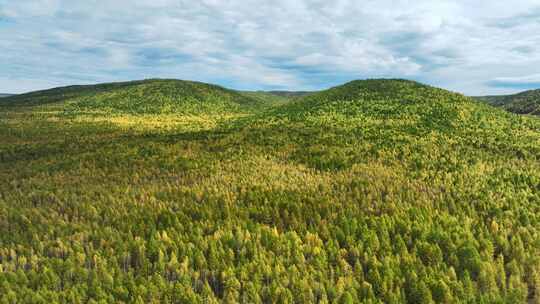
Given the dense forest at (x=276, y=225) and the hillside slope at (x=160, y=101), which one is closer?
the dense forest at (x=276, y=225)

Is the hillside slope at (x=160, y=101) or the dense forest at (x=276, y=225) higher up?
the hillside slope at (x=160, y=101)

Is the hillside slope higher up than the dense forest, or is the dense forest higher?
the hillside slope

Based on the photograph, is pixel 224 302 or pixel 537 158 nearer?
pixel 224 302

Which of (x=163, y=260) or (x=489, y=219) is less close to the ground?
(x=489, y=219)

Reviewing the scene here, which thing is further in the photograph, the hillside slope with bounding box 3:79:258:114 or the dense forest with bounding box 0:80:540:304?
the hillside slope with bounding box 3:79:258:114

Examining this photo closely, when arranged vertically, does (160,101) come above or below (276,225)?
above

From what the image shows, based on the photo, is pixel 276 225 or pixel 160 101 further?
pixel 160 101

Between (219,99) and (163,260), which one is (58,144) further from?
(219,99)

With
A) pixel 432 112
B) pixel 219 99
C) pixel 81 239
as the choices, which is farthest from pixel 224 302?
pixel 219 99
